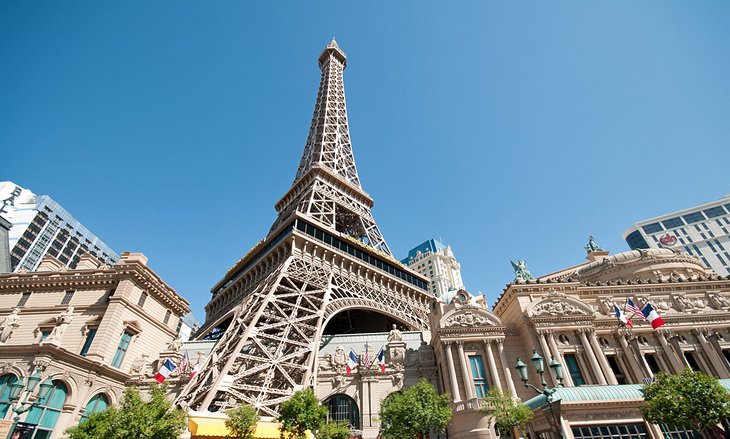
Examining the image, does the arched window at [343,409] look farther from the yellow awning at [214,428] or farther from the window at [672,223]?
the window at [672,223]

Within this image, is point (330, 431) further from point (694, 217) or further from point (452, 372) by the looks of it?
point (694, 217)

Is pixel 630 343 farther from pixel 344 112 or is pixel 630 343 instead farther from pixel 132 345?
pixel 344 112

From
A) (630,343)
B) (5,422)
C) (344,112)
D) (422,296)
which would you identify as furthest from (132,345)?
(344,112)

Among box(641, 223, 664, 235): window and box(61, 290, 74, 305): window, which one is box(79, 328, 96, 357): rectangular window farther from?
box(641, 223, 664, 235): window

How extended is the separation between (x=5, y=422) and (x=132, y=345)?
9.16 metres

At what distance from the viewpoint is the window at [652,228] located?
443 feet

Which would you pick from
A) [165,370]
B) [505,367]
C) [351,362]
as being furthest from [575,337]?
[165,370]

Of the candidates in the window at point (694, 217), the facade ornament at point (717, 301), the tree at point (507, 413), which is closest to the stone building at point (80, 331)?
the tree at point (507, 413)

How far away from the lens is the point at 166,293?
3422cm

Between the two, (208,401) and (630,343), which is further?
(630,343)

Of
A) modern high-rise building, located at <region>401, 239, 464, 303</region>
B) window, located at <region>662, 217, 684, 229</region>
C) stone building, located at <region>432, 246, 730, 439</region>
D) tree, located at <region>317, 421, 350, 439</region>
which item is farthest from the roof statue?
window, located at <region>662, 217, 684, 229</region>

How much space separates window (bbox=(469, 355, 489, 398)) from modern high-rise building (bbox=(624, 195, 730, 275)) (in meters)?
120

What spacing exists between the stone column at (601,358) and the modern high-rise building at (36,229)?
95.6 m

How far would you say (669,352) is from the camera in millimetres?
28000
